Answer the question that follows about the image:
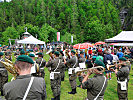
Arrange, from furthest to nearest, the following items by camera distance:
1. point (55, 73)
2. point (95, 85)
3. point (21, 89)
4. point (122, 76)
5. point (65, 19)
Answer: point (65, 19)
point (55, 73)
point (122, 76)
point (95, 85)
point (21, 89)

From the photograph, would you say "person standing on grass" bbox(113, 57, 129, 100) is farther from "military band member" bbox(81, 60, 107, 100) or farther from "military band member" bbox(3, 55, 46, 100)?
"military band member" bbox(3, 55, 46, 100)

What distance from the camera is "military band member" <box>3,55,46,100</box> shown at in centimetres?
242

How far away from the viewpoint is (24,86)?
2422 mm

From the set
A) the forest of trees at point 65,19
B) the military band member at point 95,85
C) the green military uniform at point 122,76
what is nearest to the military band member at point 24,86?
the military band member at point 95,85

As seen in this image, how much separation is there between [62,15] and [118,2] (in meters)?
36.6

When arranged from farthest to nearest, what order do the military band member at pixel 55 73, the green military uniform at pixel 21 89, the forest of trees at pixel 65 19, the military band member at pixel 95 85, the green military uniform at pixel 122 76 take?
the forest of trees at pixel 65 19 < the military band member at pixel 55 73 < the green military uniform at pixel 122 76 < the military band member at pixel 95 85 < the green military uniform at pixel 21 89

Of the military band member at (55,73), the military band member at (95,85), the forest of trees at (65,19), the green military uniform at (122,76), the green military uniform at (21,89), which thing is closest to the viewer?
the green military uniform at (21,89)

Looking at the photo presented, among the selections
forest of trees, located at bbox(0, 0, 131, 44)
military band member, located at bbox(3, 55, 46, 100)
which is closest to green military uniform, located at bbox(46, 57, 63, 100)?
military band member, located at bbox(3, 55, 46, 100)

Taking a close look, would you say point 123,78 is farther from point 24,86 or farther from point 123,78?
point 24,86

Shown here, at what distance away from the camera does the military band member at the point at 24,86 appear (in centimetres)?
242

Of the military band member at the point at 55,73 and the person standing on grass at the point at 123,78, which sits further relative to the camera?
the military band member at the point at 55,73

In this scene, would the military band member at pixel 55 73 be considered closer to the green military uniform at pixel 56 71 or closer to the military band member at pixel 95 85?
the green military uniform at pixel 56 71

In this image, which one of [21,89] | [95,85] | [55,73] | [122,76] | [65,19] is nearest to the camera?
[21,89]

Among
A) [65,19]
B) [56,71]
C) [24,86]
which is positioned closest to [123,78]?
[56,71]
